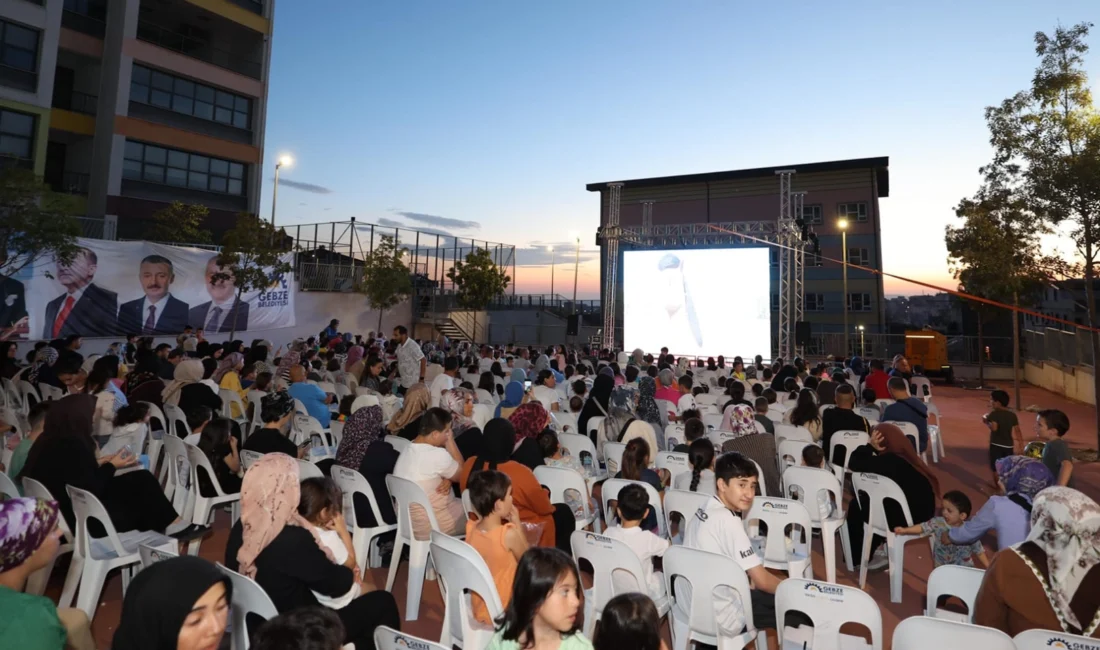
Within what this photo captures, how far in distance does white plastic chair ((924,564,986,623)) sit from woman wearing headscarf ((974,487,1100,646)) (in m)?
0.15

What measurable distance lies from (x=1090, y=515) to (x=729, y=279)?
16685 millimetres

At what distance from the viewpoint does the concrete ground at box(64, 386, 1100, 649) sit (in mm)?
4180

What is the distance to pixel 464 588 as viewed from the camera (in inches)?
118

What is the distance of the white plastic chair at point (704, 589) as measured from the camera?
2.88 metres

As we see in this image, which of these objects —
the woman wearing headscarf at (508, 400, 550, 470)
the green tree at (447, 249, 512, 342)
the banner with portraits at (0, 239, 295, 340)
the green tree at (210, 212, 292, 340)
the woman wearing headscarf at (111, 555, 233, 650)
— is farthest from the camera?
the green tree at (447, 249, 512, 342)

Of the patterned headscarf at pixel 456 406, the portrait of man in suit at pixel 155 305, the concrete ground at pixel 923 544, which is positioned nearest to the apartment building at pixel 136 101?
the portrait of man in suit at pixel 155 305

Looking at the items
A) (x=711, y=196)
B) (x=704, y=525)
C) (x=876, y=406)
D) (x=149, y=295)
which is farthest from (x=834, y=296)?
(x=704, y=525)

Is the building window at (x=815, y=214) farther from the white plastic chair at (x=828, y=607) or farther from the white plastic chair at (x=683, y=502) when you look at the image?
the white plastic chair at (x=828, y=607)

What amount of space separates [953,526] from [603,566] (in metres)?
2.58

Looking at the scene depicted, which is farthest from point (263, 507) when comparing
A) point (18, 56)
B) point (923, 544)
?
point (18, 56)

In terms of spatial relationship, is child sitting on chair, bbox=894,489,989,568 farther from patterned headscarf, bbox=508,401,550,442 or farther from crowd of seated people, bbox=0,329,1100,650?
patterned headscarf, bbox=508,401,550,442

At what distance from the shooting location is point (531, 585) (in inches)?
84.3

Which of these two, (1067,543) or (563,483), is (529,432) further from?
(1067,543)

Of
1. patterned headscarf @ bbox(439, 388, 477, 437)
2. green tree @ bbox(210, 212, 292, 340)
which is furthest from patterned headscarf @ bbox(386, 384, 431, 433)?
green tree @ bbox(210, 212, 292, 340)
